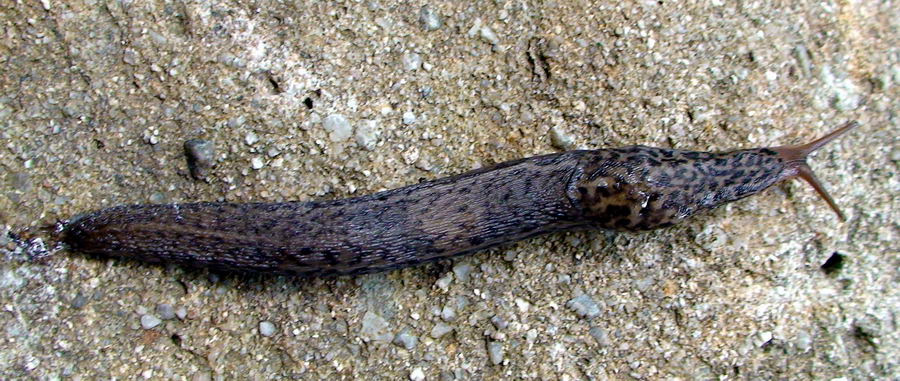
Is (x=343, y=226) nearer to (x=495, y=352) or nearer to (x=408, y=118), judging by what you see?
(x=408, y=118)

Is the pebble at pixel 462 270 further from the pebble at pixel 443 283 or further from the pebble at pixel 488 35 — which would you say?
the pebble at pixel 488 35

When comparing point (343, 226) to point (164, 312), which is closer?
point (343, 226)

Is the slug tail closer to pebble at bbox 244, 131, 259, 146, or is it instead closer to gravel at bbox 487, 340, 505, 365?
gravel at bbox 487, 340, 505, 365

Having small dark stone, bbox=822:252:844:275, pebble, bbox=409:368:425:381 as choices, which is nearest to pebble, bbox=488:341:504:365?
pebble, bbox=409:368:425:381

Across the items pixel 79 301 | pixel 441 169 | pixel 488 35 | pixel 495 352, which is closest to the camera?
pixel 79 301

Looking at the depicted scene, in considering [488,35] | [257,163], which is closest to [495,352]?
[257,163]

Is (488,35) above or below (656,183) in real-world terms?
above
